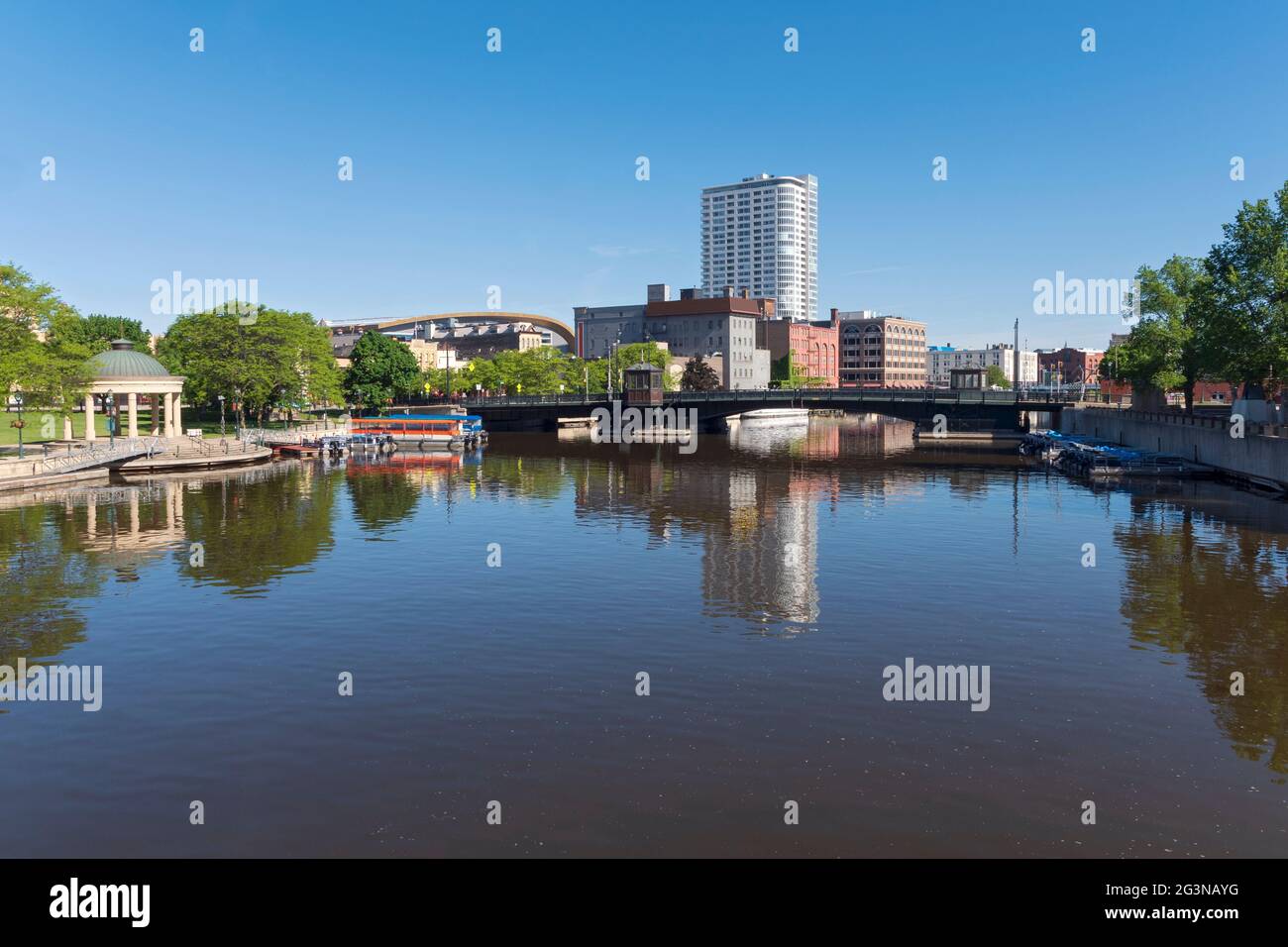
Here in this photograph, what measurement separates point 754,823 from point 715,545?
29.6 metres

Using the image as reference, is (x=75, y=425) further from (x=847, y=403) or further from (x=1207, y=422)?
(x=1207, y=422)

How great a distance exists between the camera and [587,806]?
57.8 feet

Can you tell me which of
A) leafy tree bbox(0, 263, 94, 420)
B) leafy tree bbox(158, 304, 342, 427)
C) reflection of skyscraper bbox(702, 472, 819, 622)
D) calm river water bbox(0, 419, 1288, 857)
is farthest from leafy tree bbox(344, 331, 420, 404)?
calm river water bbox(0, 419, 1288, 857)

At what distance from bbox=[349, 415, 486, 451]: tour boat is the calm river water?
202ft

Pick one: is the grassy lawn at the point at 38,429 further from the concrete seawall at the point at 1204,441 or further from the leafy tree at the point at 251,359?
the concrete seawall at the point at 1204,441

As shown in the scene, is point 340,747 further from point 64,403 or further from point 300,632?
point 64,403

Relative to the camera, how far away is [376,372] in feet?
507

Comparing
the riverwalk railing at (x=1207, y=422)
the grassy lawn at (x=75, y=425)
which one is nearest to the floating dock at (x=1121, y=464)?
the riverwalk railing at (x=1207, y=422)

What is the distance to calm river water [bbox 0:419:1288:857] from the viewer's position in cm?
1705

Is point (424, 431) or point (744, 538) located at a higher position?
point (424, 431)

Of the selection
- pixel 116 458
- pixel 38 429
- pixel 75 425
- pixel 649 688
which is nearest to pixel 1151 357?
pixel 649 688

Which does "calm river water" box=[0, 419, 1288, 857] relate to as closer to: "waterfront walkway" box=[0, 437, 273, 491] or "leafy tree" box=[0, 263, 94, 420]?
"waterfront walkway" box=[0, 437, 273, 491]

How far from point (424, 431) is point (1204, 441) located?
3251 inches
